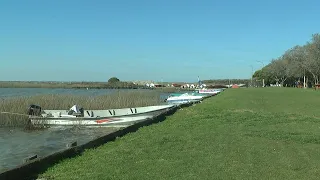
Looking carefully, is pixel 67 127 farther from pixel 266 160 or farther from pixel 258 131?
pixel 266 160

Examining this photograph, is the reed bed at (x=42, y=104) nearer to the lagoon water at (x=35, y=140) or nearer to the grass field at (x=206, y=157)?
the lagoon water at (x=35, y=140)

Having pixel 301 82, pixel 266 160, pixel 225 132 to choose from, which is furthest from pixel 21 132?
pixel 301 82

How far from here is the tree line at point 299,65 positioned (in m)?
76.6

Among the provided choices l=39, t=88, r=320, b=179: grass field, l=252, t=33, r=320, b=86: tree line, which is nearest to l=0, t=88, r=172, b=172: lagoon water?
l=39, t=88, r=320, b=179: grass field

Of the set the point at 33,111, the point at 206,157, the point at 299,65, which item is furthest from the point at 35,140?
the point at 299,65

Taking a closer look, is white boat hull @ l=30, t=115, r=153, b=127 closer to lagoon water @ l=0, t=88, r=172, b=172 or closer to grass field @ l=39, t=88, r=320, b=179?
lagoon water @ l=0, t=88, r=172, b=172

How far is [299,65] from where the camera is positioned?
3856 inches

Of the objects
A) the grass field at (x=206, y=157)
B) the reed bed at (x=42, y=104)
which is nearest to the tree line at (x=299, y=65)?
the reed bed at (x=42, y=104)

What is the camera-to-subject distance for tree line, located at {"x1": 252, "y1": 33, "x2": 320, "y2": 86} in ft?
251

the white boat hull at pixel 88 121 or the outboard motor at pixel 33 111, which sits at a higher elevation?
the outboard motor at pixel 33 111

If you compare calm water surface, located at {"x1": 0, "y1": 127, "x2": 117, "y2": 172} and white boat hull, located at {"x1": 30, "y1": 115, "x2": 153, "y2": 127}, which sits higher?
white boat hull, located at {"x1": 30, "y1": 115, "x2": 153, "y2": 127}

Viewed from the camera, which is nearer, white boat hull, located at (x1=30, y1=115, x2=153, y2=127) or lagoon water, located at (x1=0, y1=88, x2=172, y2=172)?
lagoon water, located at (x1=0, y1=88, x2=172, y2=172)

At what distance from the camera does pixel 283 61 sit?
386 ft

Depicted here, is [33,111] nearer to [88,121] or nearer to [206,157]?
[88,121]
